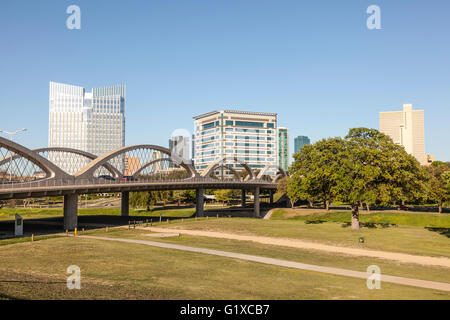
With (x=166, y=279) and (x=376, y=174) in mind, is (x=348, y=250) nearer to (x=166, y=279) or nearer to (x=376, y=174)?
(x=376, y=174)

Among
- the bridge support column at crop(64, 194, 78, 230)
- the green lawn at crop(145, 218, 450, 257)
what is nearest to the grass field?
the green lawn at crop(145, 218, 450, 257)

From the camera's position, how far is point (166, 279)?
21.3 meters

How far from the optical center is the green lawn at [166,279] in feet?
57.8

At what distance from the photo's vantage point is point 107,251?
31.4 metres

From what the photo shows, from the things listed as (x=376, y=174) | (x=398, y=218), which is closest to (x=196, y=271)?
(x=376, y=174)

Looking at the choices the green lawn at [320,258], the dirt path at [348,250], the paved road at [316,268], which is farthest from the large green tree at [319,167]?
the paved road at [316,268]

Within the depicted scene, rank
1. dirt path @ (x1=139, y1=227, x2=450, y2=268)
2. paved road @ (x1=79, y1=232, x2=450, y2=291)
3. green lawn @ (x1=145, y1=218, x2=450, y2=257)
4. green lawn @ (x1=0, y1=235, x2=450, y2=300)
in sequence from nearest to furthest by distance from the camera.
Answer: green lawn @ (x1=0, y1=235, x2=450, y2=300)
paved road @ (x1=79, y1=232, x2=450, y2=291)
dirt path @ (x1=139, y1=227, x2=450, y2=268)
green lawn @ (x1=145, y1=218, x2=450, y2=257)

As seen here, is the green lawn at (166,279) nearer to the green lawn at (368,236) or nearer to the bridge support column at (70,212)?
the green lawn at (368,236)

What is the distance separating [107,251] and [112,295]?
15.5 meters

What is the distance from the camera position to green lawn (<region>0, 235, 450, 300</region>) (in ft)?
57.8

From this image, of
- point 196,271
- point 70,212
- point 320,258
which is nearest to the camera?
point 196,271

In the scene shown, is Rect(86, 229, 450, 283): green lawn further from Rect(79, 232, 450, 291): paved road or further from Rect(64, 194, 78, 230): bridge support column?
Rect(64, 194, 78, 230): bridge support column
